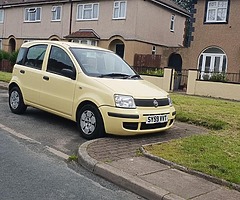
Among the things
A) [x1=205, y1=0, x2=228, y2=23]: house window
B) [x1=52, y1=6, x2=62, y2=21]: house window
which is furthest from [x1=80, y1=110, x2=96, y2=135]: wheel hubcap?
[x1=52, y1=6, x2=62, y2=21]: house window

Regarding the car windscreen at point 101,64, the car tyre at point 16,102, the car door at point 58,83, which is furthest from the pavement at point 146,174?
the car tyre at point 16,102

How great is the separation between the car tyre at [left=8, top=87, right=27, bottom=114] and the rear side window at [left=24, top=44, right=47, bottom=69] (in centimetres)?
75

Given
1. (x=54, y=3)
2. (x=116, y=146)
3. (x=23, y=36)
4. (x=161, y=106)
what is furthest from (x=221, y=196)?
(x=23, y=36)

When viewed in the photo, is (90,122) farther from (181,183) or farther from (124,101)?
(181,183)

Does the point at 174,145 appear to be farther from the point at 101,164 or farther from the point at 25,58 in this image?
the point at 25,58

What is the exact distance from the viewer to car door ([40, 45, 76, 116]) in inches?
266

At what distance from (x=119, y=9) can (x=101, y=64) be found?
57.7 feet

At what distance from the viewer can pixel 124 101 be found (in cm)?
606

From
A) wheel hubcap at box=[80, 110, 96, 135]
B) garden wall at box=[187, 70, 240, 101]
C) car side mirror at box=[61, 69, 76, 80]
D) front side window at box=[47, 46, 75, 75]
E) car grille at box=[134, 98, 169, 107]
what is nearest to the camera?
car grille at box=[134, 98, 169, 107]

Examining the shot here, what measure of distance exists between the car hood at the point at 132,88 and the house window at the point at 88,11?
19424 mm

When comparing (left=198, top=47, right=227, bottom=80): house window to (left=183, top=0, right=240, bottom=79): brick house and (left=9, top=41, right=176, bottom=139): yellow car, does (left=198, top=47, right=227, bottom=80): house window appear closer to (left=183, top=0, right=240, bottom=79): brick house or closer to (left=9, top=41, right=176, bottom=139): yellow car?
(left=183, top=0, right=240, bottom=79): brick house

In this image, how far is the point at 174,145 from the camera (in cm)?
592

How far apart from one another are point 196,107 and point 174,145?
4690 mm

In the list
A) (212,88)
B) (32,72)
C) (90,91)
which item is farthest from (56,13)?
(90,91)
